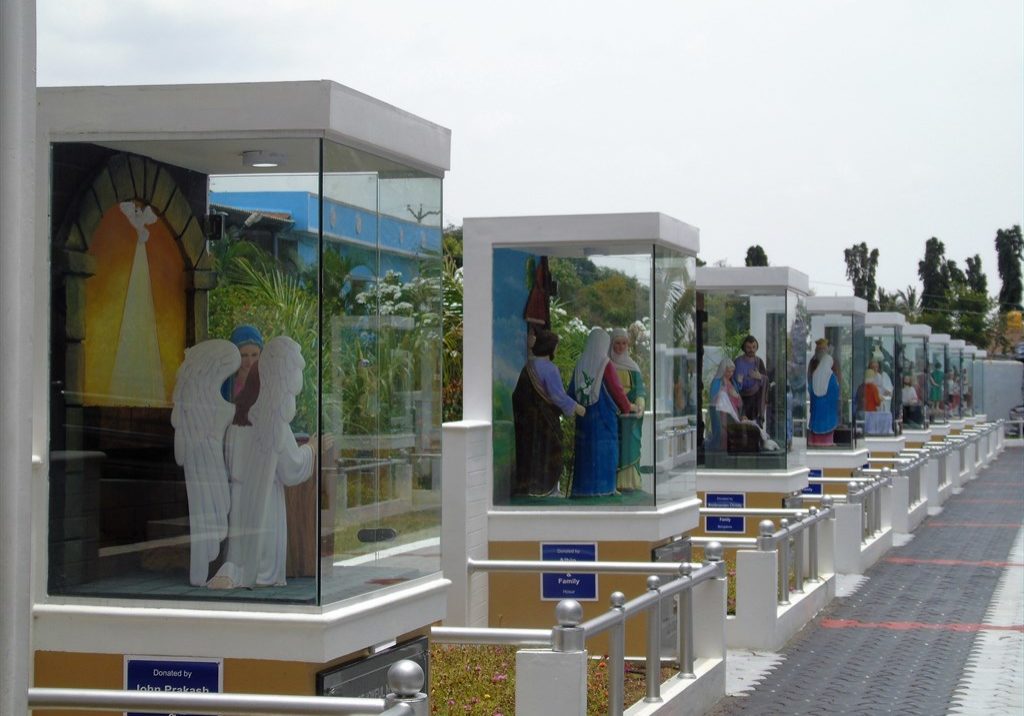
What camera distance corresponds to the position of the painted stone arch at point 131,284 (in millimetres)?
6387

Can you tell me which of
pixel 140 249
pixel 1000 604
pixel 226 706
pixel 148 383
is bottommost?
pixel 1000 604

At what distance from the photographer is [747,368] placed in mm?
17141

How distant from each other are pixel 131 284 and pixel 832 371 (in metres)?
16.9

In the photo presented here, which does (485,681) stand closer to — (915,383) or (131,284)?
(131,284)

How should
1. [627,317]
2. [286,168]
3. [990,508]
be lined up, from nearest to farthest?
1. [286,168]
2. [627,317]
3. [990,508]

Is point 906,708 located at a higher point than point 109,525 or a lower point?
lower

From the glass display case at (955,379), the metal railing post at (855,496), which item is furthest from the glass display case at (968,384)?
the metal railing post at (855,496)

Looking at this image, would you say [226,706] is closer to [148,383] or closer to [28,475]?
[148,383]

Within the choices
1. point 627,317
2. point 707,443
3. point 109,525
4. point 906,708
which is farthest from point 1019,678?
point 109,525

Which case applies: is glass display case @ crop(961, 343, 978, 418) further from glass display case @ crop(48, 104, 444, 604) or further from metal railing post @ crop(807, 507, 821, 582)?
glass display case @ crop(48, 104, 444, 604)

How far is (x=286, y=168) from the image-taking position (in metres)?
6.24

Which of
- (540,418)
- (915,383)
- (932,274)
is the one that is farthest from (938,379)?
(932,274)

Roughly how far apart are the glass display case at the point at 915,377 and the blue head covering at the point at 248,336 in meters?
27.1

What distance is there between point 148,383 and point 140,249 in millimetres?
565
